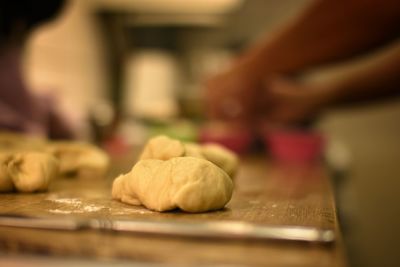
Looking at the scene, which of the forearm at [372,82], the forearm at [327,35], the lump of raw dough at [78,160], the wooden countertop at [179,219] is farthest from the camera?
the forearm at [372,82]

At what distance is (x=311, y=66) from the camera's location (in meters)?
1.45

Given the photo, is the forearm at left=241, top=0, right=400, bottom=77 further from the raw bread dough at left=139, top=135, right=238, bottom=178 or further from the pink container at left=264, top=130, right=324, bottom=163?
the raw bread dough at left=139, top=135, right=238, bottom=178

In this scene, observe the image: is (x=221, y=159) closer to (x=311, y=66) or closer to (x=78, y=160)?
(x=78, y=160)

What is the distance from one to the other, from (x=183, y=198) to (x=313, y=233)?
0.46 ft

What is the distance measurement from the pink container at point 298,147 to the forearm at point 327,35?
0.87 feet

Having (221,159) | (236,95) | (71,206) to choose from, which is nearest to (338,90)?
(236,95)

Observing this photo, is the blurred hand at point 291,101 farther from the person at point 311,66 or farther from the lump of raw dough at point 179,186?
the lump of raw dough at point 179,186

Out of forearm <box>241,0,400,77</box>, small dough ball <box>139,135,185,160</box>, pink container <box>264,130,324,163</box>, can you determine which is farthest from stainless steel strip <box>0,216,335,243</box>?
pink container <box>264,130,324,163</box>

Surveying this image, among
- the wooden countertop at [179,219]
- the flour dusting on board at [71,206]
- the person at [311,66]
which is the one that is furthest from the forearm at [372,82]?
the flour dusting on board at [71,206]

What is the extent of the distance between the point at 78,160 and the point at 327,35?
0.82m

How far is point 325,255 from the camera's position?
302mm

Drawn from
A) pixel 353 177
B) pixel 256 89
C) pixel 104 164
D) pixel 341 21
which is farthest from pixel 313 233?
pixel 353 177


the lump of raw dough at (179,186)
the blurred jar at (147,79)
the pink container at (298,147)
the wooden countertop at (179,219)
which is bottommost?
the wooden countertop at (179,219)

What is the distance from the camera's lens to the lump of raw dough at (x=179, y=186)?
43 cm
